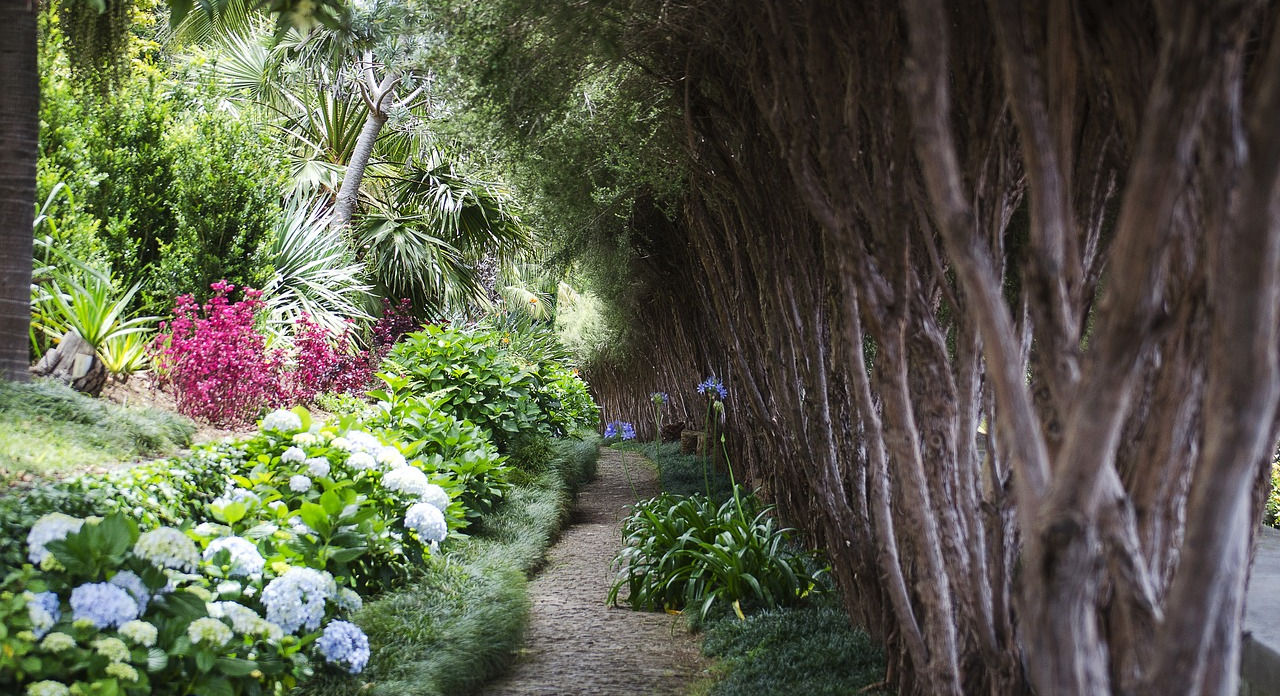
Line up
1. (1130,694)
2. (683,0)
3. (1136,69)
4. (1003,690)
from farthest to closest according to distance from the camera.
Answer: (683,0), (1003,690), (1136,69), (1130,694)

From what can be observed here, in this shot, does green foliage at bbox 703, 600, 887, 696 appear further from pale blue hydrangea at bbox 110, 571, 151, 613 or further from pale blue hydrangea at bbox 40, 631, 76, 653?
pale blue hydrangea at bbox 40, 631, 76, 653

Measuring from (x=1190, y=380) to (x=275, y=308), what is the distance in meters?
7.68

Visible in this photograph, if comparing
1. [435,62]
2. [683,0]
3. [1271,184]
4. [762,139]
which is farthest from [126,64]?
[1271,184]

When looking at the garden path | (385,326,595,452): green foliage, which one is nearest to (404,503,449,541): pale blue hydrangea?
the garden path

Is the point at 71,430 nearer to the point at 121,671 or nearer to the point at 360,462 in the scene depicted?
the point at 360,462

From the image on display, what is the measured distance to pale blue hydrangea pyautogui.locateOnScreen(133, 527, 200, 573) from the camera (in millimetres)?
2824

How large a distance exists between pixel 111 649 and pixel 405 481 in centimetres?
210

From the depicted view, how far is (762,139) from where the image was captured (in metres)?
4.59

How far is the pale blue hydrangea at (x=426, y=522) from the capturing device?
4.55m

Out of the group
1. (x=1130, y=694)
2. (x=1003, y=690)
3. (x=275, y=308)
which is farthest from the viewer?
(x=275, y=308)

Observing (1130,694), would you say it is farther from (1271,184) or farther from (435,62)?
Result: (435,62)

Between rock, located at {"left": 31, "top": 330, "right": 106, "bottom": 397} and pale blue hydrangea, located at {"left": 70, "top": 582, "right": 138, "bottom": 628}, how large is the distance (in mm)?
3194

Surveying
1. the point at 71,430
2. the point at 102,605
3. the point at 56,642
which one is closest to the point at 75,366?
the point at 71,430

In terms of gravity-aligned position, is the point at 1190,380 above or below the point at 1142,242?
Answer: below
